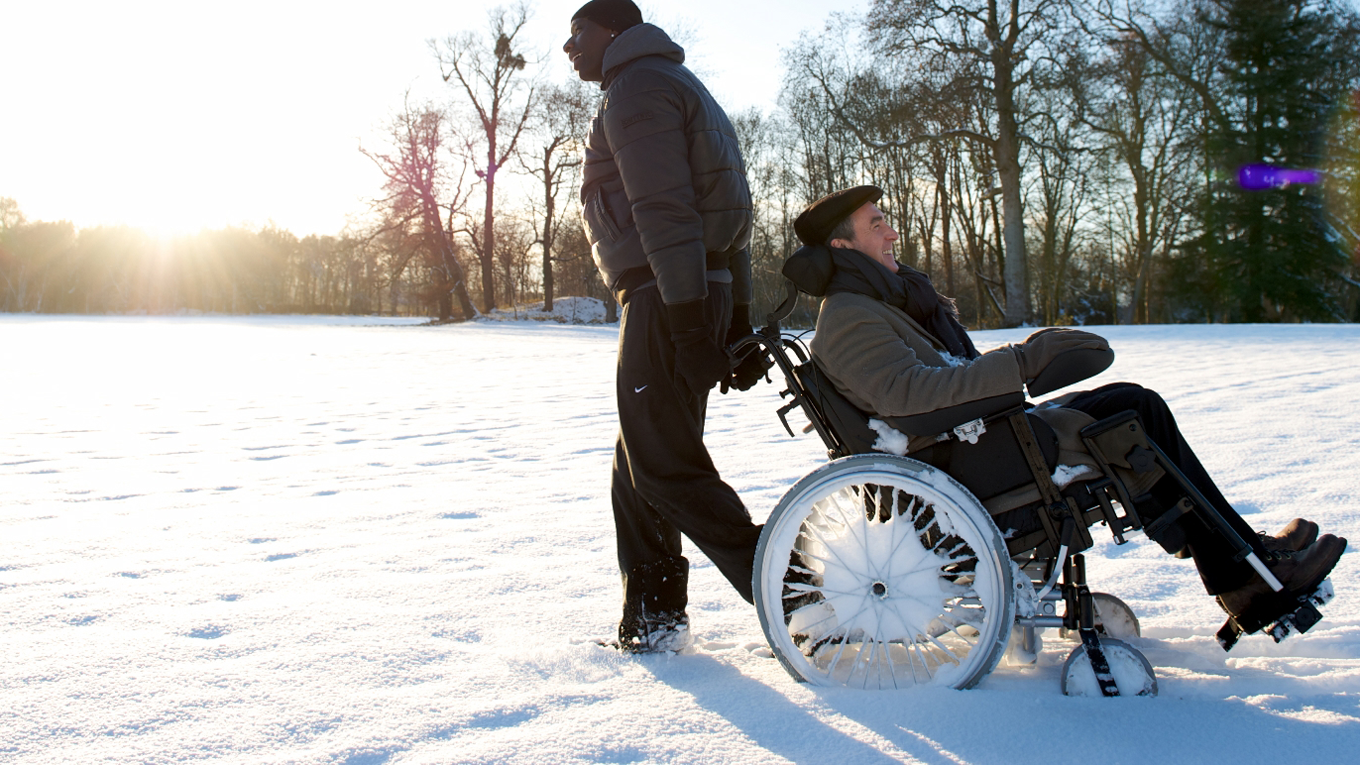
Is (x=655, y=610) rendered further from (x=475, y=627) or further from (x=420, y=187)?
(x=420, y=187)

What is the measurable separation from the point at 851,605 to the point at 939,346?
0.73m

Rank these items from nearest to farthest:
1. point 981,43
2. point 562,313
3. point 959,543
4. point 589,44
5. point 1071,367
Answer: point 1071,367
point 959,543
point 589,44
point 981,43
point 562,313

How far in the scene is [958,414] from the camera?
6.37 feet

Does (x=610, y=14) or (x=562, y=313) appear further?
(x=562, y=313)

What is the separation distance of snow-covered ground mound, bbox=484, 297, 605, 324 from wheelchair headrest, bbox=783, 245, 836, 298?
85.2ft

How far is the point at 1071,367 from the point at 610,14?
1.56 m

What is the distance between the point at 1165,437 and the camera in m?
1.96

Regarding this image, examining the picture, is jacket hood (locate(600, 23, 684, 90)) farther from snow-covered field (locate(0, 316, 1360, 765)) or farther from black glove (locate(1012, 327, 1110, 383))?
snow-covered field (locate(0, 316, 1360, 765))

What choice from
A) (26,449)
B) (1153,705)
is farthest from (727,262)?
(26,449)

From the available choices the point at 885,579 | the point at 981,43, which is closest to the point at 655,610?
the point at 885,579

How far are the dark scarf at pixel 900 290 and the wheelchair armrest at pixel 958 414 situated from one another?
0.35m

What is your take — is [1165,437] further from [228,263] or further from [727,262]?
[228,263]

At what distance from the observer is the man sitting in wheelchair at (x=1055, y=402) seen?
1.91 meters
